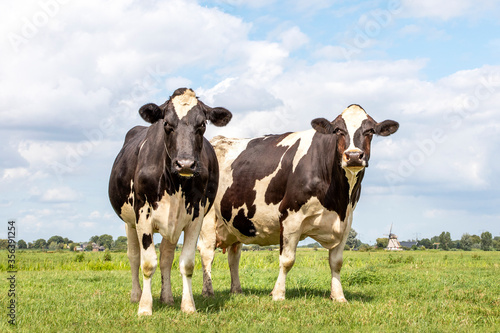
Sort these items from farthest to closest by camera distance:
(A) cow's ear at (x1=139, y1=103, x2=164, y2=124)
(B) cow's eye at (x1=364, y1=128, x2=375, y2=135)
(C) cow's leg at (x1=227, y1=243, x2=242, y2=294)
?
(C) cow's leg at (x1=227, y1=243, x2=242, y2=294), (B) cow's eye at (x1=364, y1=128, x2=375, y2=135), (A) cow's ear at (x1=139, y1=103, x2=164, y2=124)

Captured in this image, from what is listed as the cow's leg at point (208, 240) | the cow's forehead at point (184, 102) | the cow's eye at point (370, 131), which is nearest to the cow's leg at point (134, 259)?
the cow's leg at point (208, 240)

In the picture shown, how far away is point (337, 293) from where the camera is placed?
9898 millimetres

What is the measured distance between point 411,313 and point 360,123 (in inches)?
129

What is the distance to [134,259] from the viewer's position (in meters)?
9.80

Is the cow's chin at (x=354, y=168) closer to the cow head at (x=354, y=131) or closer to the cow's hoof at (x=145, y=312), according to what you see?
the cow head at (x=354, y=131)

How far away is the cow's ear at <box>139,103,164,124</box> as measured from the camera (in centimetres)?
812

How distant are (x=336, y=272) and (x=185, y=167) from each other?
4195 millimetres

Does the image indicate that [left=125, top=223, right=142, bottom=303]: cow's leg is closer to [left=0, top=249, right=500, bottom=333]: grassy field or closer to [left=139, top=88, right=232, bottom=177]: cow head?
[left=0, top=249, right=500, bottom=333]: grassy field

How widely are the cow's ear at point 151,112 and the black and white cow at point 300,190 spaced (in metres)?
3.01

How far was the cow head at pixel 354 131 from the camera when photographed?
8945 millimetres

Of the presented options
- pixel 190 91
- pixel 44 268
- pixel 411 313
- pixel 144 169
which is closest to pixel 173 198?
pixel 144 169

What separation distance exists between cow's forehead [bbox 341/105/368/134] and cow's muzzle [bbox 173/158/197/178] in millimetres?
3215

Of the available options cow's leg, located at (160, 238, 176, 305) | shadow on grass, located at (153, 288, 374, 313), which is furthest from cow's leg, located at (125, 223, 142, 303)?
cow's leg, located at (160, 238, 176, 305)

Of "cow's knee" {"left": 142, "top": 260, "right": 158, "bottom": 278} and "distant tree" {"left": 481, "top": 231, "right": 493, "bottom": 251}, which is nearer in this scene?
"cow's knee" {"left": 142, "top": 260, "right": 158, "bottom": 278}
